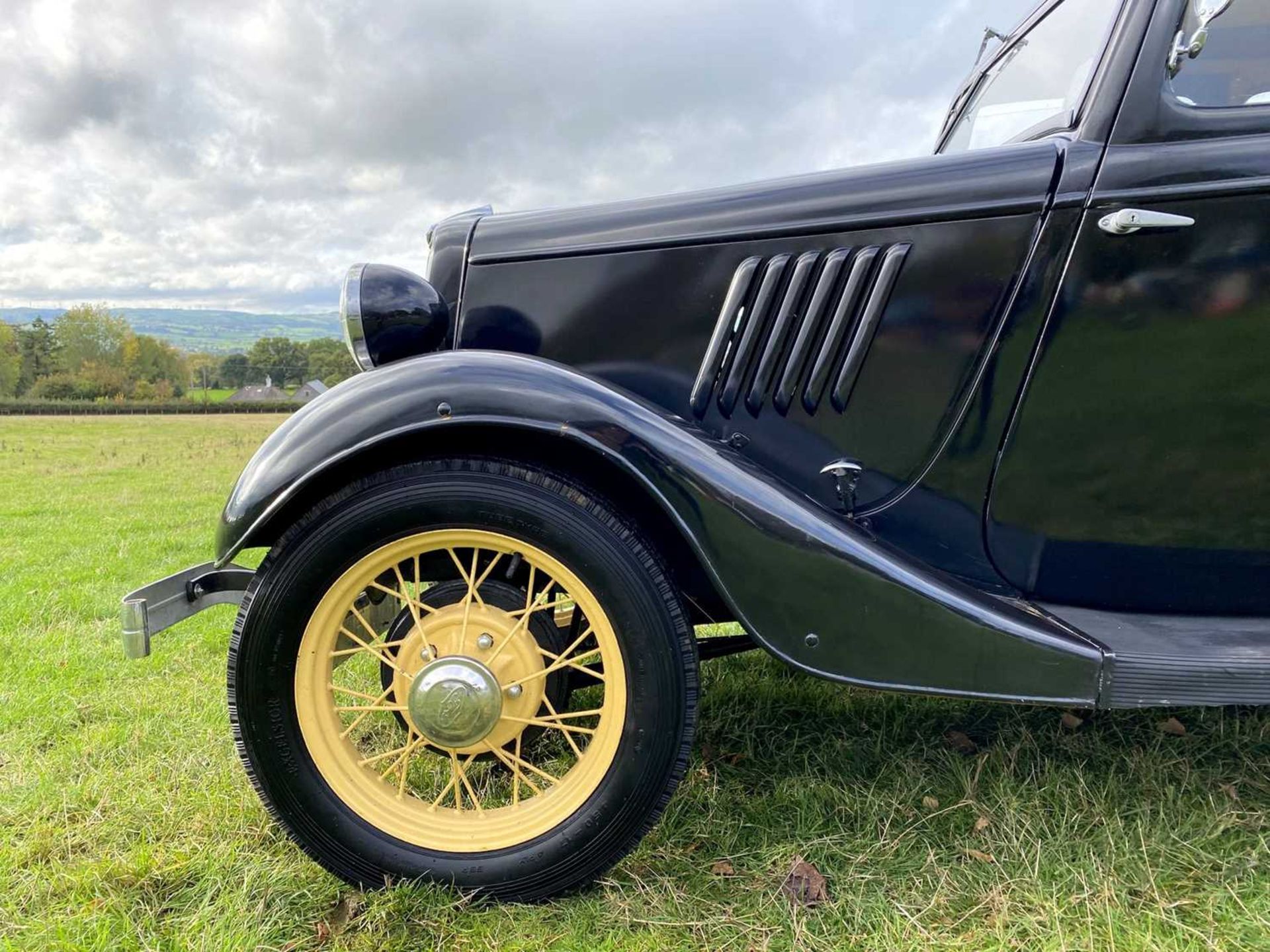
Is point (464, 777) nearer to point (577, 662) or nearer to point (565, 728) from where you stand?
point (565, 728)

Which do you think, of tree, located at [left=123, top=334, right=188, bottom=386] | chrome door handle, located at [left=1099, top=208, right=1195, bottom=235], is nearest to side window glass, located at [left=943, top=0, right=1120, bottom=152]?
chrome door handle, located at [left=1099, top=208, right=1195, bottom=235]

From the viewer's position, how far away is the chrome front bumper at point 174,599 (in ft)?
5.32

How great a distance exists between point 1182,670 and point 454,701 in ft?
4.84

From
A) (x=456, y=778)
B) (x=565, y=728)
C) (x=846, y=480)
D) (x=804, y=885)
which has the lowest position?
(x=804, y=885)

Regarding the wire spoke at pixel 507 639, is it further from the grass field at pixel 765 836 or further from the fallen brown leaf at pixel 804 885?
the fallen brown leaf at pixel 804 885

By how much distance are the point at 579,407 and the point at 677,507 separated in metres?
0.29

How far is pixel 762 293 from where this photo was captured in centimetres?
178

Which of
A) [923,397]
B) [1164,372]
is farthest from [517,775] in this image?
[1164,372]

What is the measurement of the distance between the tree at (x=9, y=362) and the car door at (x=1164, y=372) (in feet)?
116

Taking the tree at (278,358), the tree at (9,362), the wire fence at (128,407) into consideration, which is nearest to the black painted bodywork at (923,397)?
the wire fence at (128,407)

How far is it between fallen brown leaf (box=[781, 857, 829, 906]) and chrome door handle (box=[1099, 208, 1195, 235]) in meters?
1.56

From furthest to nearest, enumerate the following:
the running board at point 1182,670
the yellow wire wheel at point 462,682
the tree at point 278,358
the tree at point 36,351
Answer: the tree at point 278,358 → the tree at point 36,351 → the yellow wire wheel at point 462,682 → the running board at point 1182,670

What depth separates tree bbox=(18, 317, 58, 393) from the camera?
30594 millimetres

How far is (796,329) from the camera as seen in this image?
180 centimetres
